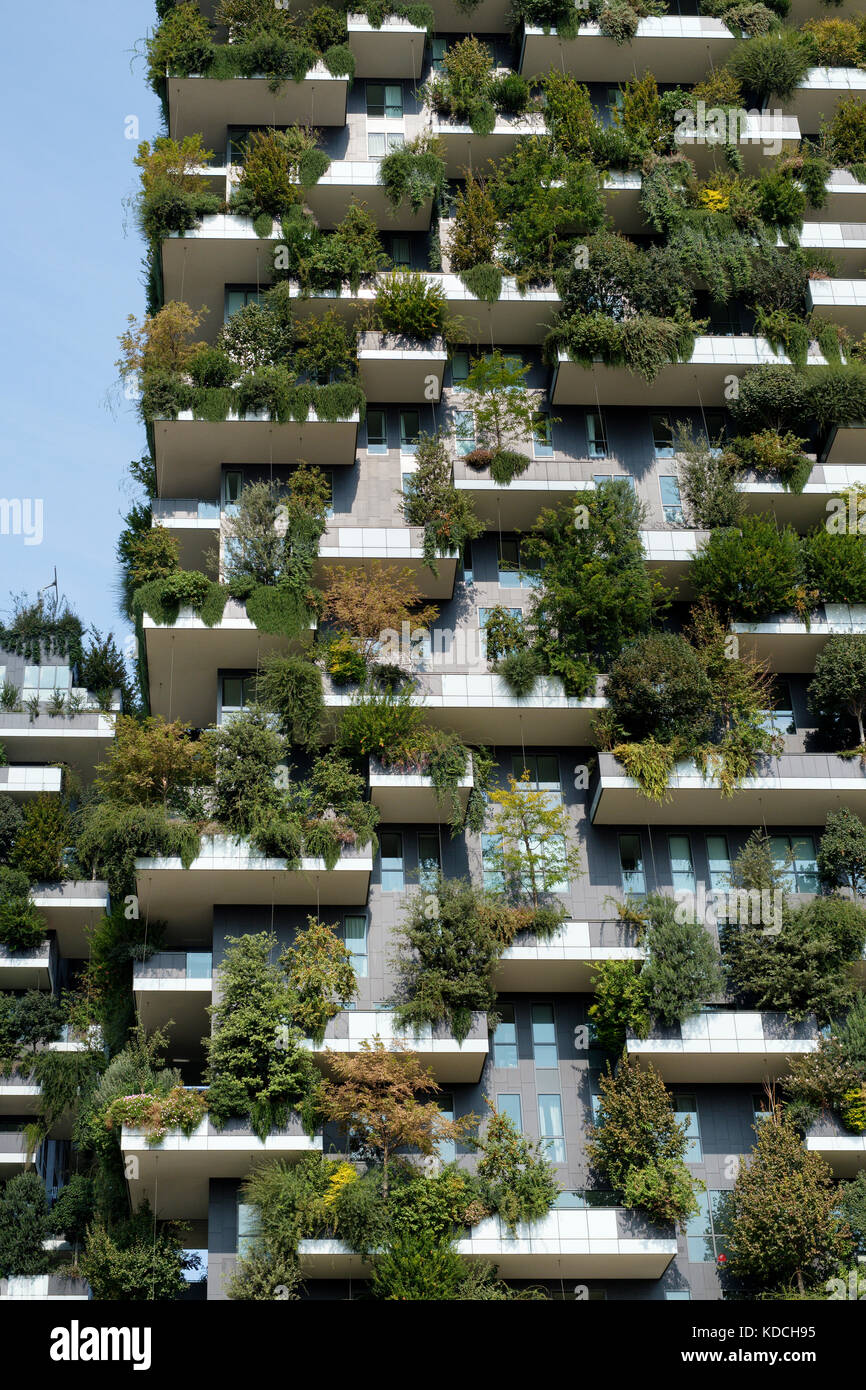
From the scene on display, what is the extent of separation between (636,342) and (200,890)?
674 inches

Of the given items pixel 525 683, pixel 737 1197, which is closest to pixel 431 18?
pixel 525 683

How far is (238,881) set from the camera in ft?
119

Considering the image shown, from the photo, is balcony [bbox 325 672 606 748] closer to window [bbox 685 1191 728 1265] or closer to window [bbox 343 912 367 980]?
window [bbox 343 912 367 980]

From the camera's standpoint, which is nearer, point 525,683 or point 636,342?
point 525,683

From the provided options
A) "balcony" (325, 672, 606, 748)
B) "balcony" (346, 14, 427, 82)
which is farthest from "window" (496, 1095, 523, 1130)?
"balcony" (346, 14, 427, 82)

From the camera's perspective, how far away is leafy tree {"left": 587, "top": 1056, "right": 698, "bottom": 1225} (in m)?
33.0

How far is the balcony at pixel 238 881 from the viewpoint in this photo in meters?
35.8

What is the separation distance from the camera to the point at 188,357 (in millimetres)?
41594

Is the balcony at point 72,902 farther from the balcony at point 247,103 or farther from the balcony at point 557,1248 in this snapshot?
the balcony at point 247,103

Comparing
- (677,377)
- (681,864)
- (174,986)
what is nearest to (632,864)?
(681,864)

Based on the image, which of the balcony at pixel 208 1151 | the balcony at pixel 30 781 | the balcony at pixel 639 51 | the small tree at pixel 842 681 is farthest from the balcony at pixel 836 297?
the balcony at pixel 30 781

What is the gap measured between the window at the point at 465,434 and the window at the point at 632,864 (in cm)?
1024
